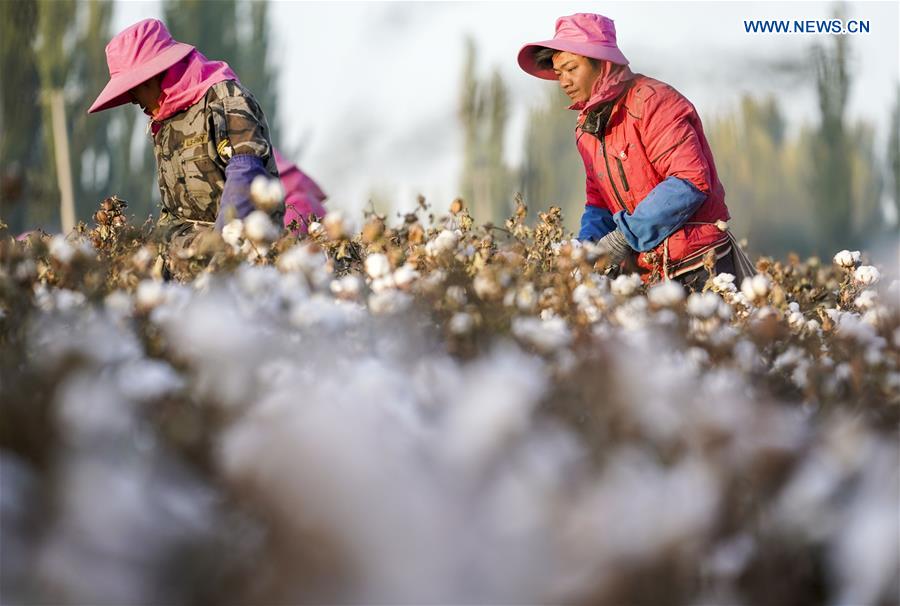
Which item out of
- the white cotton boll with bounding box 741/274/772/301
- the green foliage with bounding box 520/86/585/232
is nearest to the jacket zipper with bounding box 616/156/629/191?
the white cotton boll with bounding box 741/274/772/301

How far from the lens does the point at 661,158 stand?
159 inches

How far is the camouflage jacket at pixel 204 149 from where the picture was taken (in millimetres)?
3969

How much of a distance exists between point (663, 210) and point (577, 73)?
0.67m

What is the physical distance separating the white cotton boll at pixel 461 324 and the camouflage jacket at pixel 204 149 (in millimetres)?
1861

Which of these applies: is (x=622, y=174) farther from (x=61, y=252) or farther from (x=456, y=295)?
(x=61, y=252)

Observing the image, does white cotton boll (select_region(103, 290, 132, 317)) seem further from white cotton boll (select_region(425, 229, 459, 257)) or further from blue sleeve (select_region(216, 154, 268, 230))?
blue sleeve (select_region(216, 154, 268, 230))

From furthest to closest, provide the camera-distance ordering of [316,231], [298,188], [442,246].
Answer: [298,188], [316,231], [442,246]

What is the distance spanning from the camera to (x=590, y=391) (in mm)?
1842

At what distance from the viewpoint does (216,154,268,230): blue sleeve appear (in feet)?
12.2

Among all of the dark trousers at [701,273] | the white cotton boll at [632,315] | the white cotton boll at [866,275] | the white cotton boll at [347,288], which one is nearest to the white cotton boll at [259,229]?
the white cotton boll at [347,288]

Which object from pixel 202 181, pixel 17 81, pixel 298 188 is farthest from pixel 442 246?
pixel 17 81

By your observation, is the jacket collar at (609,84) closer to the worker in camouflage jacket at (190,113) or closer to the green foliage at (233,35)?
the worker in camouflage jacket at (190,113)

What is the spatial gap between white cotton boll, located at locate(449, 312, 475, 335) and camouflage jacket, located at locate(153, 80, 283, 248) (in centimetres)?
186

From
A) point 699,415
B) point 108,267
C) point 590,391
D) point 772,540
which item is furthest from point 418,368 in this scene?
point 108,267
